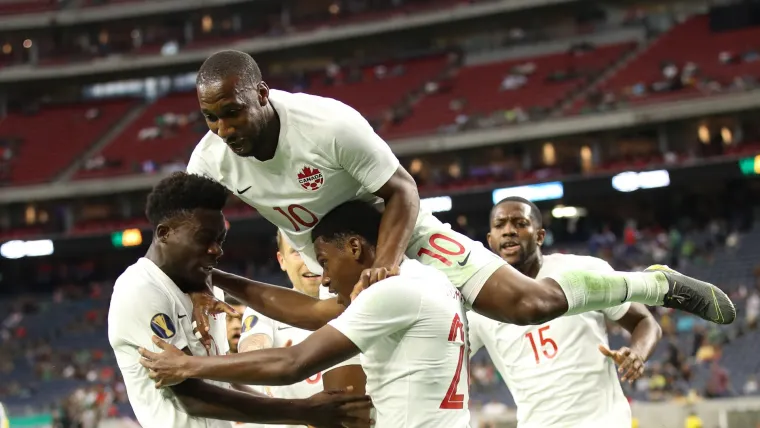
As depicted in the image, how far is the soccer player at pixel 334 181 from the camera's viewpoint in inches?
174

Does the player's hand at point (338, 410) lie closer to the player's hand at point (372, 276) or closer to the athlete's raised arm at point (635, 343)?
the player's hand at point (372, 276)

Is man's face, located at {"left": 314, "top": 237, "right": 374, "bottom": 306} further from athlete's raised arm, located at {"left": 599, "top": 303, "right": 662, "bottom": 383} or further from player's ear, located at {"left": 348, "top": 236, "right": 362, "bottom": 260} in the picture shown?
athlete's raised arm, located at {"left": 599, "top": 303, "right": 662, "bottom": 383}

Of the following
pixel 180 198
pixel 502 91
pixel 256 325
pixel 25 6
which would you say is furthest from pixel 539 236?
pixel 25 6

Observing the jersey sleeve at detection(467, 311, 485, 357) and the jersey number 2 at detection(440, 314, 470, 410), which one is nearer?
the jersey number 2 at detection(440, 314, 470, 410)

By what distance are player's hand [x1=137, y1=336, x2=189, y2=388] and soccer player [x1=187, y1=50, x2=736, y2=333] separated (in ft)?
1.46

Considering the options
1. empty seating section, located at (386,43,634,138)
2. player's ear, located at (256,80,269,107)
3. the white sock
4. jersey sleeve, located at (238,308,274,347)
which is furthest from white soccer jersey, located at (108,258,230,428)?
empty seating section, located at (386,43,634,138)

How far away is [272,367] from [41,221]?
120 ft

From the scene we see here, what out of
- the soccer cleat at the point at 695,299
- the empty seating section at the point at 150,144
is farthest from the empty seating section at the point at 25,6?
the soccer cleat at the point at 695,299

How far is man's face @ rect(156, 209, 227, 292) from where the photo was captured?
14.2 feet

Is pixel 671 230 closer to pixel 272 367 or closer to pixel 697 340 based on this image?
pixel 697 340

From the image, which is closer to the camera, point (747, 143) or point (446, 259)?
point (446, 259)

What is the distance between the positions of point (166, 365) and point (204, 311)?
0.56 meters

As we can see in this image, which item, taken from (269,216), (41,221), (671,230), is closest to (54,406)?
(41,221)

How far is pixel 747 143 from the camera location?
3034 cm
